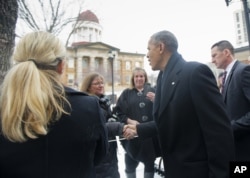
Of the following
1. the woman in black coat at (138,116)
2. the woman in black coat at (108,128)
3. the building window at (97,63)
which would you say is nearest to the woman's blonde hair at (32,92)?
the woman in black coat at (108,128)

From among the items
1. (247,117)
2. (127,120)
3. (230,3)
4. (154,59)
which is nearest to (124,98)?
(127,120)

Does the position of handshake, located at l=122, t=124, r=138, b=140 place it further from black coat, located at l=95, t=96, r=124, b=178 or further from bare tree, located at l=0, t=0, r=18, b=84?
bare tree, located at l=0, t=0, r=18, b=84

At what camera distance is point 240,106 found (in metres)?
2.68

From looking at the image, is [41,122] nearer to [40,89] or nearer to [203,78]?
[40,89]

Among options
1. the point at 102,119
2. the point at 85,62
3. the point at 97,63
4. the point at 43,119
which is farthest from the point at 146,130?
the point at 97,63

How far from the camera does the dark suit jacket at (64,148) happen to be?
4.36 feet

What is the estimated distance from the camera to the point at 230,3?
617cm

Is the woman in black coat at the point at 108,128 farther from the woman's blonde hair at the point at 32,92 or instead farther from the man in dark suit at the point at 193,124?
the woman's blonde hair at the point at 32,92

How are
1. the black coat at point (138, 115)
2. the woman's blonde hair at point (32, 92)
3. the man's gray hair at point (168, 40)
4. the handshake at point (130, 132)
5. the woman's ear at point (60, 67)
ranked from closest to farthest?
the woman's blonde hair at point (32, 92)
the woman's ear at point (60, 67)
the man's gray hair at point (168, 40)
the handshake at point (130, 132)
the black coat at point (138, 115)

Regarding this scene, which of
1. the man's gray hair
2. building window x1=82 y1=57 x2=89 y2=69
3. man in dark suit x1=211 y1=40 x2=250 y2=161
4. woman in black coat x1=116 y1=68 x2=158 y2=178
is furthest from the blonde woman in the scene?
building window x1=82 y1=57 x2=89 y2=69

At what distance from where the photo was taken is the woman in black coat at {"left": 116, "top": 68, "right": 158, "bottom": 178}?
154 inches

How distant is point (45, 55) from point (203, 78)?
125 centimetres

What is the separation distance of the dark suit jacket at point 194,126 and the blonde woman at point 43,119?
780 mm

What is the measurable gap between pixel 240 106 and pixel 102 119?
1833 mm
